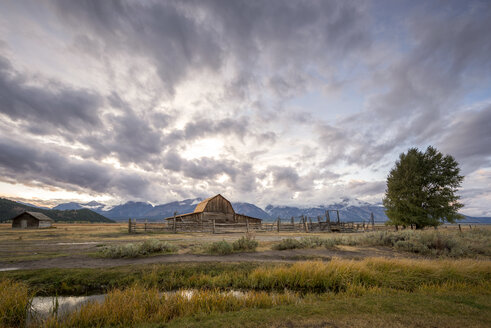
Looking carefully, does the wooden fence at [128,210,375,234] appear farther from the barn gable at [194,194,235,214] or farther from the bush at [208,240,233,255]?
the bush at [208,240,233,255]

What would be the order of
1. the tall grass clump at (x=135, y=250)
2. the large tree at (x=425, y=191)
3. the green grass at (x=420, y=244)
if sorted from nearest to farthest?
the tall grass clump at (x=135, y=250) → the green grass at (x=420, y=244) → the large tree at (x=425, y=191)

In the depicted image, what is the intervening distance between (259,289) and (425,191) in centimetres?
2745

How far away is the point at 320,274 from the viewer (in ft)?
26.7

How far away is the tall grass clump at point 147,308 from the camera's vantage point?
488 centimetres

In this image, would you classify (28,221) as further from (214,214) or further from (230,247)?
(230,247)

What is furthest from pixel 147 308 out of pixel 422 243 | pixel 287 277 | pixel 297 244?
pixel 422 243

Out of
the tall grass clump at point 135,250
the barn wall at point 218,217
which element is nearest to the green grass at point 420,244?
the tall grass clump at point 135,250

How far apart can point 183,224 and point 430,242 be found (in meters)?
34.4

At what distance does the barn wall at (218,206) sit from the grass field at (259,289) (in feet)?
90.6

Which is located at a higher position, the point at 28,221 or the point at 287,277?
the point at 287,277

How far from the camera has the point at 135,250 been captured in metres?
13.3

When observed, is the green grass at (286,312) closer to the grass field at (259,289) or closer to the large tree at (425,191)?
the grass field at (259,289)

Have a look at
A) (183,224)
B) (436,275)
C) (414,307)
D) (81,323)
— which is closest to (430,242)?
(436,275)

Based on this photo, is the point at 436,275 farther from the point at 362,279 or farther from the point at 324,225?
the point at 324,225
